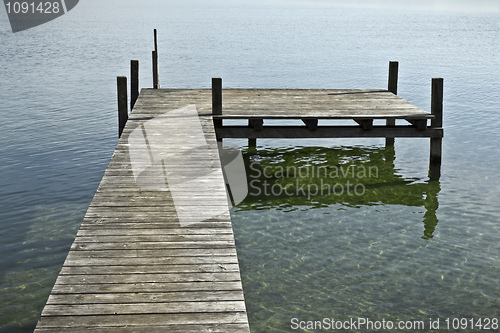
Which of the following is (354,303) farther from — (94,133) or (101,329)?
(94,133)

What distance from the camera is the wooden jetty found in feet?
15.3

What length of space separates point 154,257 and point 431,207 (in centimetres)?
746

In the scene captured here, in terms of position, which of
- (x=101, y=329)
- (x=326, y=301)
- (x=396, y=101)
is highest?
(x=396, y=101)

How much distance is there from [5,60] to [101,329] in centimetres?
3617

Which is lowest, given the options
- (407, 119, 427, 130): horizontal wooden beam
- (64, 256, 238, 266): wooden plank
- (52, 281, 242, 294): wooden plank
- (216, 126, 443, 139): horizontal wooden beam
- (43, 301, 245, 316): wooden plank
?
(43, 301, 245, 316): wooden plank

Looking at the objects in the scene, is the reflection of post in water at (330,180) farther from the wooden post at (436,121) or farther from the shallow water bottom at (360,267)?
the shallow water bottom at (360,267)

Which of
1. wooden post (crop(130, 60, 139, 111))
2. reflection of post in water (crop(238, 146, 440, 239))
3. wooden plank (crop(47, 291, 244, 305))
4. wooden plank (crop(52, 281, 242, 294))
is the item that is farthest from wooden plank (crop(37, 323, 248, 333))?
wooden post (crop(130, 60, 139, 111))

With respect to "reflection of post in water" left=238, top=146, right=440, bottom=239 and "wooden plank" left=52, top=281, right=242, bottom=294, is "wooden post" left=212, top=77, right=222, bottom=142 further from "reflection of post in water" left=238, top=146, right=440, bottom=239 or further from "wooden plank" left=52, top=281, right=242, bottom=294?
"wooden plank" left=52, top=281, right=242, bottom=294

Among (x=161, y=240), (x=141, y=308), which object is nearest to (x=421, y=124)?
(x=161, y=240)

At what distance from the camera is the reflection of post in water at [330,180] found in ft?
38.5

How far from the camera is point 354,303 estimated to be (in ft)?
25.5

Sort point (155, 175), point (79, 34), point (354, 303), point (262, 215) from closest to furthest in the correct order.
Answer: point (354, 303)
point (155, 175)
point (262, 215)
point (79, 34)

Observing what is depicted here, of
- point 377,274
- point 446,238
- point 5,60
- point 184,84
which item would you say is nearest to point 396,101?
point 446,238

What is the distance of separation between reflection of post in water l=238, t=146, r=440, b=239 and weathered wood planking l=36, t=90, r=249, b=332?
3105 mm
